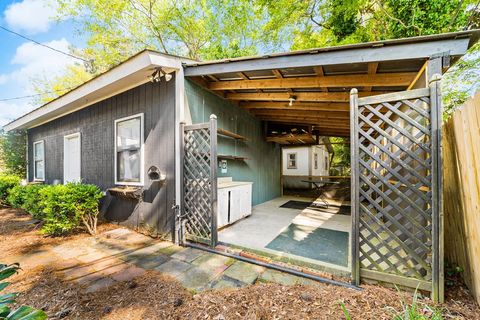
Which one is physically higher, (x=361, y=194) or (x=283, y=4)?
(x=283, y=4)

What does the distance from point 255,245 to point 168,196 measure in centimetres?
171

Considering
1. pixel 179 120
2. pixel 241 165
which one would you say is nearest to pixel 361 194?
pixel 179 120

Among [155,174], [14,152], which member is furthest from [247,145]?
[14,152]

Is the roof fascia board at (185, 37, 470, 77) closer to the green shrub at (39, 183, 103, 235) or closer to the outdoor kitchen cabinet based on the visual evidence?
the outdoor kitchen cabinet

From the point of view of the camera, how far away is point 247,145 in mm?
5934

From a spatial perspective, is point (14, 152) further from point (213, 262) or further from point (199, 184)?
point (213, 262)

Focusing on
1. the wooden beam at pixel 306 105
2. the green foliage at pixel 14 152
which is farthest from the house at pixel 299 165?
the green foliage at pixel 14 152

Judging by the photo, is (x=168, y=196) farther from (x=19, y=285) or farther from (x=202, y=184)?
(x=19, y=285)

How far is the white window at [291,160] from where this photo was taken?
1216cm

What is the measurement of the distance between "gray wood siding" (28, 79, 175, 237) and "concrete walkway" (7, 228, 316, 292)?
566 mm

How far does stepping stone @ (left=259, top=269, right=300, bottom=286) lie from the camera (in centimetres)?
218

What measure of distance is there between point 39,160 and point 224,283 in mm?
8789

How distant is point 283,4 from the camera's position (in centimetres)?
717

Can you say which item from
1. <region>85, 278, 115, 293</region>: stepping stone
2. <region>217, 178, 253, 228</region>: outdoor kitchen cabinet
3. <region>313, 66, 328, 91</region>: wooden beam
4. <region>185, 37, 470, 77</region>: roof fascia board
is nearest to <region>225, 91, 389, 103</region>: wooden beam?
<region>313, 66, 328, 91</region>: wooden beam
